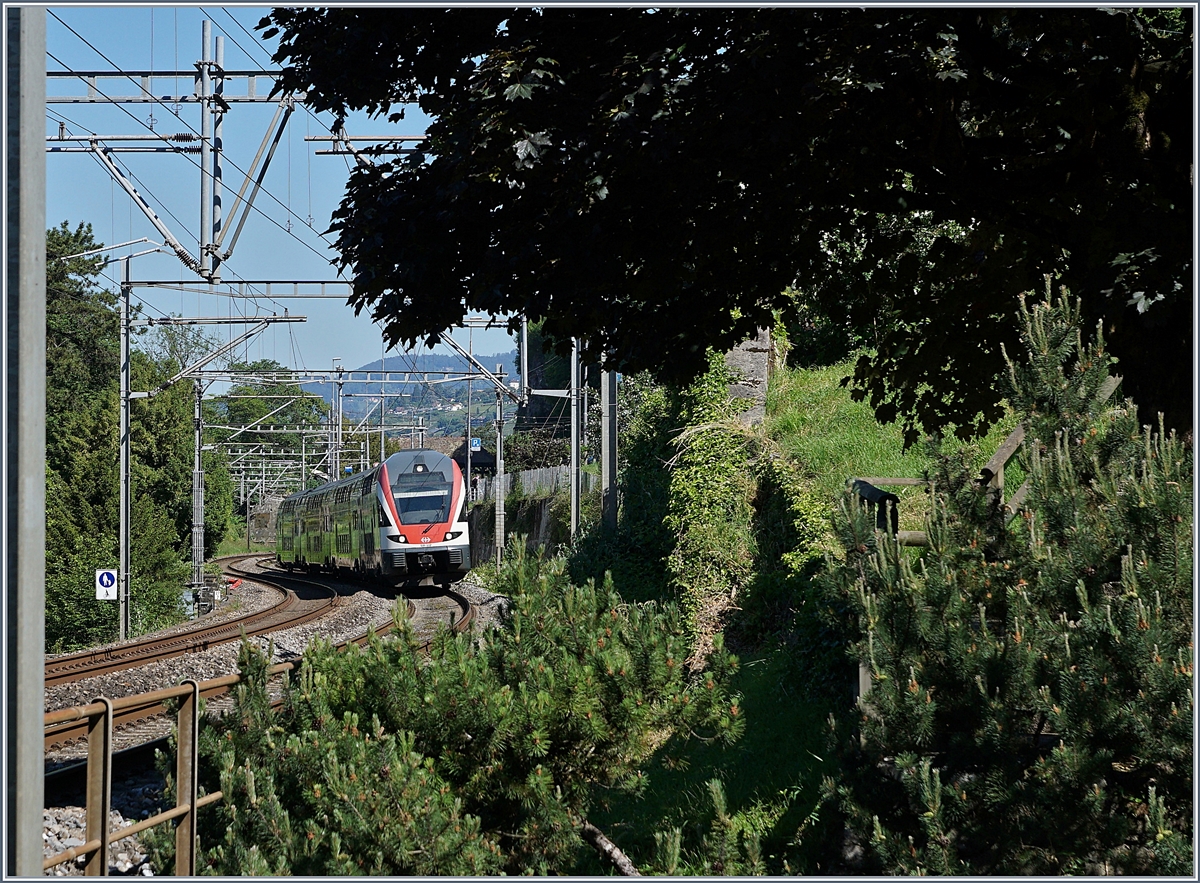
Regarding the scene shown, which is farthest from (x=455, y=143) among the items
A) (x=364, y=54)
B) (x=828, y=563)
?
(x=828, y=563)

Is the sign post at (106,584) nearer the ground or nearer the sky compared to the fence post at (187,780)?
nearer the ground

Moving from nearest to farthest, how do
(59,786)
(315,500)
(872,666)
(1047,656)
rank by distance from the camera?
1. (1047,656)
2. (872,666)
3. (59,786)
4. (315,500)

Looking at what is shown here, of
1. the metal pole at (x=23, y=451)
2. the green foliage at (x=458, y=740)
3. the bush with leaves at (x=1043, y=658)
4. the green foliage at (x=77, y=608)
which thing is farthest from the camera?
the green foliage at (x=77, y=608)

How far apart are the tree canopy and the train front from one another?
18972 millimetres

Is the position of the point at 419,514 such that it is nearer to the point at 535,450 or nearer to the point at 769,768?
the point at 769,768

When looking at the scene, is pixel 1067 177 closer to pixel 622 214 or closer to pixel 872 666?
pixel 622 214

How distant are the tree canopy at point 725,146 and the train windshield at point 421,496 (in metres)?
18.9

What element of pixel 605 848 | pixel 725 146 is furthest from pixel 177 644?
pixel 725 146

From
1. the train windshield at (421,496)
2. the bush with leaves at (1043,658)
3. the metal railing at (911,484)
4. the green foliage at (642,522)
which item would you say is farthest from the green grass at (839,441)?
the train windshield at (421,496)

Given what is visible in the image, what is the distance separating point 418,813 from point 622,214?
3693 millimetres

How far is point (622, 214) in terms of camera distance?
271 inches

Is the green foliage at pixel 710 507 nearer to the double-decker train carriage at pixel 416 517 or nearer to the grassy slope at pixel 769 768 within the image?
the grassy slope at pixel 769 768

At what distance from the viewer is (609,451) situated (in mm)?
17766

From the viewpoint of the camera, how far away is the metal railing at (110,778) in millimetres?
4590
